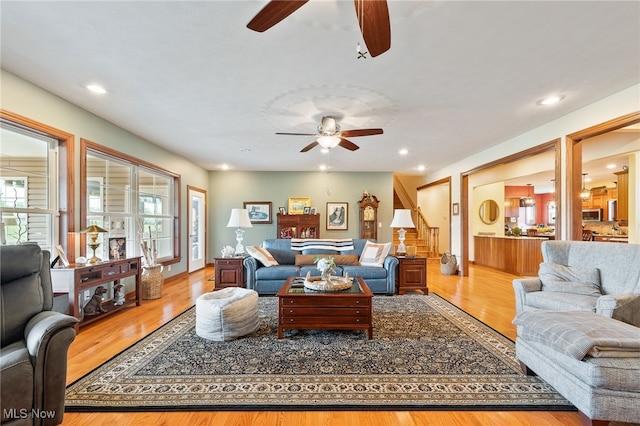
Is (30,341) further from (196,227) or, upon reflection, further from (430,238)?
(430,238)

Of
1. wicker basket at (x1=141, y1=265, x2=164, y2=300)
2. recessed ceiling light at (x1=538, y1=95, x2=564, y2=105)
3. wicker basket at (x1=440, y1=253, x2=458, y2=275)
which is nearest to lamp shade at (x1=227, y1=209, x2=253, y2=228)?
wicker basket at (x1=141, y1=265, x2=164, y2=300)

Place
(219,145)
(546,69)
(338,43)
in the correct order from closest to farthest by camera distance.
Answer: (338,43), (546,69), (219,145)

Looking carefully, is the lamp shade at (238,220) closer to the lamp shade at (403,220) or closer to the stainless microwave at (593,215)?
the lamp shade at (403,220)

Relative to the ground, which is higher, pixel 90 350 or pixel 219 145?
pixel 219 145

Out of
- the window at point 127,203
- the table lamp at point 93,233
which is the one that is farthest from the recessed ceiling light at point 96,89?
the table lamp at point 93,233

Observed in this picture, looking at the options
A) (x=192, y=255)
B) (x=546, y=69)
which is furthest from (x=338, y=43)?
(x=192, y=255)

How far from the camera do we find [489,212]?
7.91m

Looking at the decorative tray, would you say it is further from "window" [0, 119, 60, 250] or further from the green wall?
the green wall

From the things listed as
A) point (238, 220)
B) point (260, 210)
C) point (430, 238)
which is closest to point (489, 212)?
point (430, 238)

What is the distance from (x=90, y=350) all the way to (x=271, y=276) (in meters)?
2.35

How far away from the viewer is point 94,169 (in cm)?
380

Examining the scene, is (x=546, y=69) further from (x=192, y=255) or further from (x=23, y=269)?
(x=192, y=255)

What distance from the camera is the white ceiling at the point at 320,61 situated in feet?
6.13

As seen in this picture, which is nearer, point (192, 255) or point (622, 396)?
point (622, 396)
